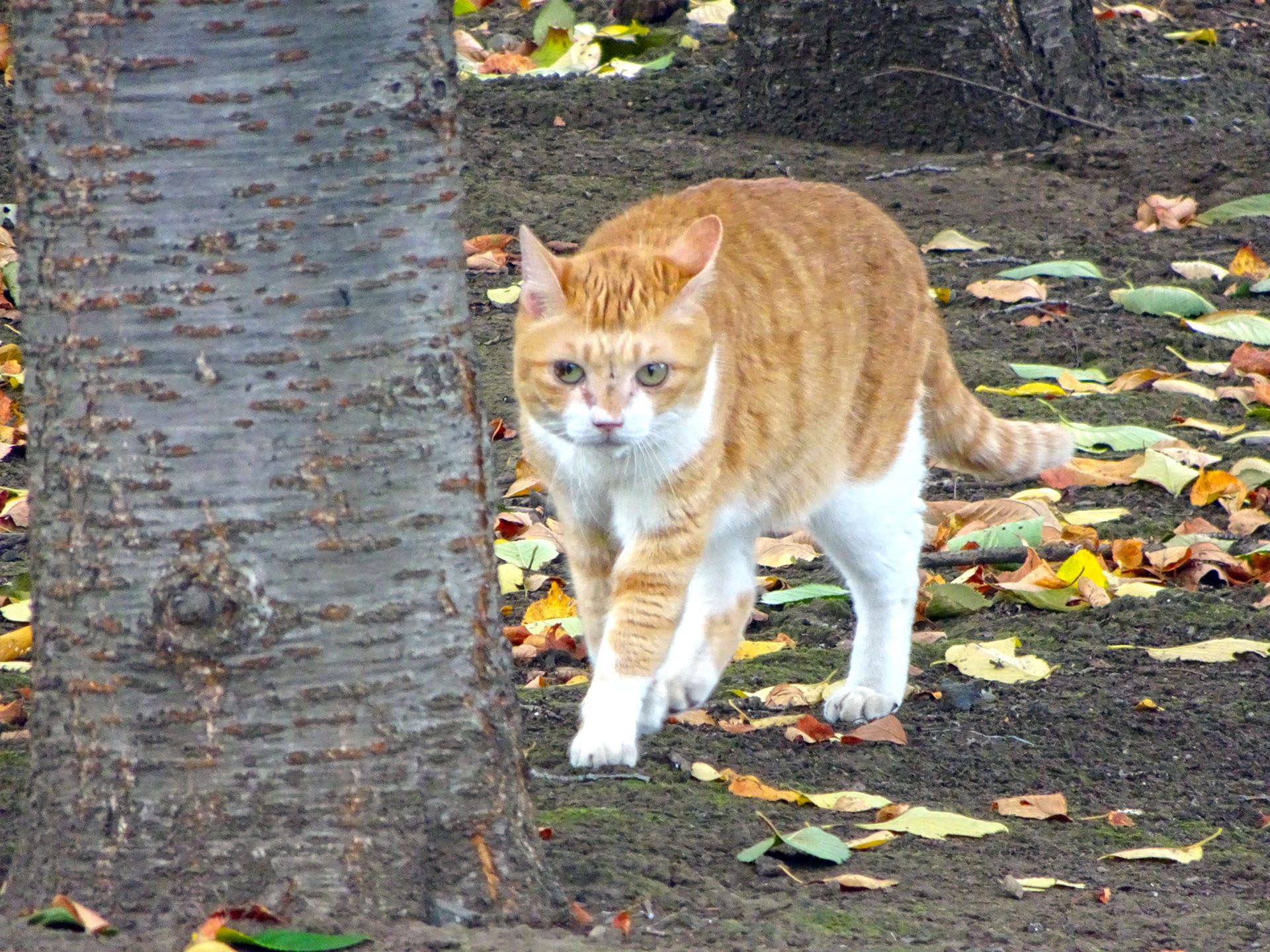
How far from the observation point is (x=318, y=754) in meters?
2.11

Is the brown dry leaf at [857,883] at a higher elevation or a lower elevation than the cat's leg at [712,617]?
higher

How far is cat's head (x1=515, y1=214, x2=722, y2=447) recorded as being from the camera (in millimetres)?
3484

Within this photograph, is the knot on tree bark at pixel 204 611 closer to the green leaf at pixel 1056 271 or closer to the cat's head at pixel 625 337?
the cat's head at pixel 625 337

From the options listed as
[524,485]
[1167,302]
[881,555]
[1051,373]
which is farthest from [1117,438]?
[524,485]

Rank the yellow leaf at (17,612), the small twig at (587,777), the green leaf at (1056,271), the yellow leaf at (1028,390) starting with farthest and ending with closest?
the green leaf at (1056,271) < the yellow leaf at (1028,390) < the yellow leaf at (17,612) < the small twig at (587,777)

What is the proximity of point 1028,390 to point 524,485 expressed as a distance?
1.95m

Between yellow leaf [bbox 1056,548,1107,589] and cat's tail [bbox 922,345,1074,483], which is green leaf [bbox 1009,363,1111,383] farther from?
yellow leaf [bbox 1056,548,1107,589]

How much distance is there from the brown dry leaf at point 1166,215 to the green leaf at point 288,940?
621cm

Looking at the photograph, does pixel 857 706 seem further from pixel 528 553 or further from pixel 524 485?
pixel 524 485

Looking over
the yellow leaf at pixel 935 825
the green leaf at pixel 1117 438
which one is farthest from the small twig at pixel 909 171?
the yellow leaf at pixel 935 825

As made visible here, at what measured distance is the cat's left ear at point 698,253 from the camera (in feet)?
11.4

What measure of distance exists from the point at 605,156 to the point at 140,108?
19.1 ft

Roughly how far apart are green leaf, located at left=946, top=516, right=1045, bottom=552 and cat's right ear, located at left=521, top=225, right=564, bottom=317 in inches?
69.7

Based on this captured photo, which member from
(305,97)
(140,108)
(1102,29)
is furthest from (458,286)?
(1102,29)
